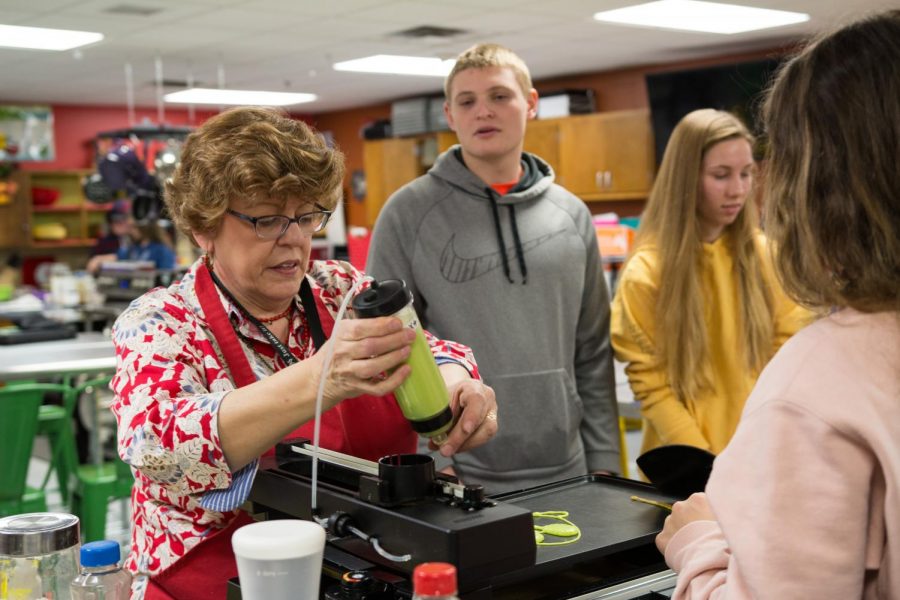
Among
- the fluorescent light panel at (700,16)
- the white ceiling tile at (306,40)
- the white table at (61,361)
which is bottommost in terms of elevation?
the white table at (61,361)

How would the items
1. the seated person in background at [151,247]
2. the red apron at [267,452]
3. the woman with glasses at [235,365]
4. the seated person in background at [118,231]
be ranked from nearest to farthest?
the woman with glasses at [235,365] → the red apron at [267,452] → the seated person in background at [151,247] → the seated person in background at [118,231]

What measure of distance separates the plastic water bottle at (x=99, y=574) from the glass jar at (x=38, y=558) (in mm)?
64

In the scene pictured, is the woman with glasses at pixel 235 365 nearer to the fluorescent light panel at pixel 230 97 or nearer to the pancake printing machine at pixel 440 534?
the pancake printing machine at pixel 440 534

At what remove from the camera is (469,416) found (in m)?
1.48

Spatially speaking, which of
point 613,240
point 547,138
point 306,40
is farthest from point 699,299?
point 547,138

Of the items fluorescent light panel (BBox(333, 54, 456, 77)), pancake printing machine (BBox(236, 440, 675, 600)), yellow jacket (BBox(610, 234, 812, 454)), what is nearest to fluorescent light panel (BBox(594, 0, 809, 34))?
fluorescent light panel (BBox(333, 54, 456, 77))

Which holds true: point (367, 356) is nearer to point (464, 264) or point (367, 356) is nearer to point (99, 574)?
point (99, 574)

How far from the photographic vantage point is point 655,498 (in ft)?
4.74

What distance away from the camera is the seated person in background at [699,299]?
256 cm

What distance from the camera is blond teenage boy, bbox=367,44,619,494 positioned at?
2473mm

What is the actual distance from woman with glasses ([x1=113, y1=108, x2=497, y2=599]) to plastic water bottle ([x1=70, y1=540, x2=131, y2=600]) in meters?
0.14

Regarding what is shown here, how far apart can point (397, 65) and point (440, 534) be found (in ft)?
28.0

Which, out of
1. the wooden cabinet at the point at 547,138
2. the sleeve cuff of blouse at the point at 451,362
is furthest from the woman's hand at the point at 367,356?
the wooden cabinet at the point at 547,138

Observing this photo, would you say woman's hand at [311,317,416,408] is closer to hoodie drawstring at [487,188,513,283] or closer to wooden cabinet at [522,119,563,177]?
hoodie drawstring at [487,188,513,283]
